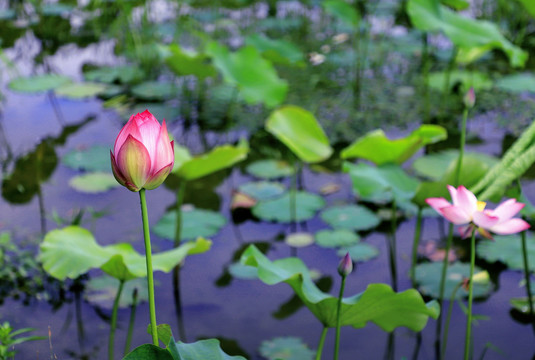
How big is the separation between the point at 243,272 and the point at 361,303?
2.24 ft

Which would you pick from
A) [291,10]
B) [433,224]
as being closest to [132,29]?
[291,10]

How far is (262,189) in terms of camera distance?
6.95 feet

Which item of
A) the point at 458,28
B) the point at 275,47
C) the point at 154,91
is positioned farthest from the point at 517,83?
the point at 154,91

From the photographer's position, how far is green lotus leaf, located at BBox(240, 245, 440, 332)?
3.49 feet

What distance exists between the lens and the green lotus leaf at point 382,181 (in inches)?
60.4

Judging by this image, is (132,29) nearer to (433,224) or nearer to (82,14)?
(82,14)

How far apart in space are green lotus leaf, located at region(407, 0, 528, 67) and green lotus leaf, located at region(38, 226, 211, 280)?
1.24 meters

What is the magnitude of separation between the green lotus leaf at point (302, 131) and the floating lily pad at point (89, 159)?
2.34 ft

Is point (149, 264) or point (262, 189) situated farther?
point (262, 189)

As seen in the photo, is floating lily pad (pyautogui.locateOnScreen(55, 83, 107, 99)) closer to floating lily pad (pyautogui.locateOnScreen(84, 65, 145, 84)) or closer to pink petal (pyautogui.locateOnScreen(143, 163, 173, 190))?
floating lily pad (pyautogui.locateOnScreen(84, 65, 145, 84))

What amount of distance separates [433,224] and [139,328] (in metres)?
0.97

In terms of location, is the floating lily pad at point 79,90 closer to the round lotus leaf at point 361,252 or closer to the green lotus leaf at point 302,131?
the green lotus leaf at point 302,131

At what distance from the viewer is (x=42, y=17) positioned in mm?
3865

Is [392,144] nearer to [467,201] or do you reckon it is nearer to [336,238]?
[336,238]
